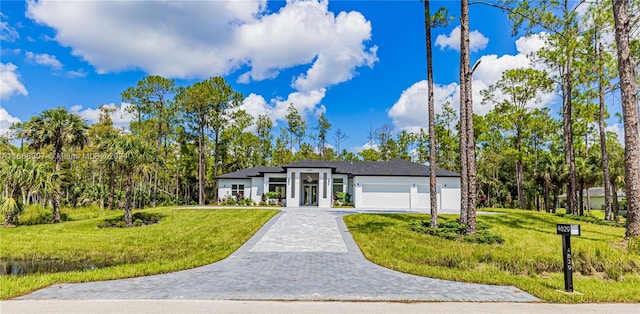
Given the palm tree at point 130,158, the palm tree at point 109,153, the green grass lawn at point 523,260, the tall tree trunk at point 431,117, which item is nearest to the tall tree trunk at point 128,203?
the palm tree at point 130,158

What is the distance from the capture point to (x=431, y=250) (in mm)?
10102

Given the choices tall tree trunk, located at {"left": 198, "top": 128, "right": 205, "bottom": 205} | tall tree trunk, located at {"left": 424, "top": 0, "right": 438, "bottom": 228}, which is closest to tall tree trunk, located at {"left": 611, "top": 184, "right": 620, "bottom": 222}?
tall tree trunk, located at {"left": 424, "top": 0, "right": 438, "bottom": 228}

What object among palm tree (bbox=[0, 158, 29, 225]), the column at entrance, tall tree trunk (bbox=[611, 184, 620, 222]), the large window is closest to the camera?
palm tree (bbox=[0, 158, 29, 225])

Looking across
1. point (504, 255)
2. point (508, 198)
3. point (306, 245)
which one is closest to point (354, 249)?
point (306, 245)

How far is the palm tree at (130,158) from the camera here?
57.8 ft

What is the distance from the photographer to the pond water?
8391mm

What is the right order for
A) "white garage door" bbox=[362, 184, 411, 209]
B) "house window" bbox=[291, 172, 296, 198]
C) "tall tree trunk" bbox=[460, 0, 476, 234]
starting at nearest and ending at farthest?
"tall tree trunk" bbox=[460, 0, 476, 234], "house window" bbox=[291, 172, 296, 198], "white garage door" bbox=[362, 184, 411, 209]

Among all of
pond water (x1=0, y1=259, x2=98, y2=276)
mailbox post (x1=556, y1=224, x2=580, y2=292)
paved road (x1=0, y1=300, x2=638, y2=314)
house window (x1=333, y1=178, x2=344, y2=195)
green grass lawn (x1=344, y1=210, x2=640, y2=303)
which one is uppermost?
house window (x1=333, y1=178, x2=344, y2=195)

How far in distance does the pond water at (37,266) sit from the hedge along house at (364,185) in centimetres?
1660

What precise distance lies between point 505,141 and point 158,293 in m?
40.2

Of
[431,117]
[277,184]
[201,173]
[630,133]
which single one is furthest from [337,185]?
[630,133]

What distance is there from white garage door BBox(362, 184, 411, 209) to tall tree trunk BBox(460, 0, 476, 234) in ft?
45.1

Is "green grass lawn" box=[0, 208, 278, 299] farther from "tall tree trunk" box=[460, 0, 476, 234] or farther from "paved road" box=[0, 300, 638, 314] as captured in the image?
"tall tree trunk" box=[460, 0, 476, 234]

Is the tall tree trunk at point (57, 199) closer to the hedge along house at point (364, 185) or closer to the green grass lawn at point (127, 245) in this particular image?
the green grass lawn at point (127, 245)
